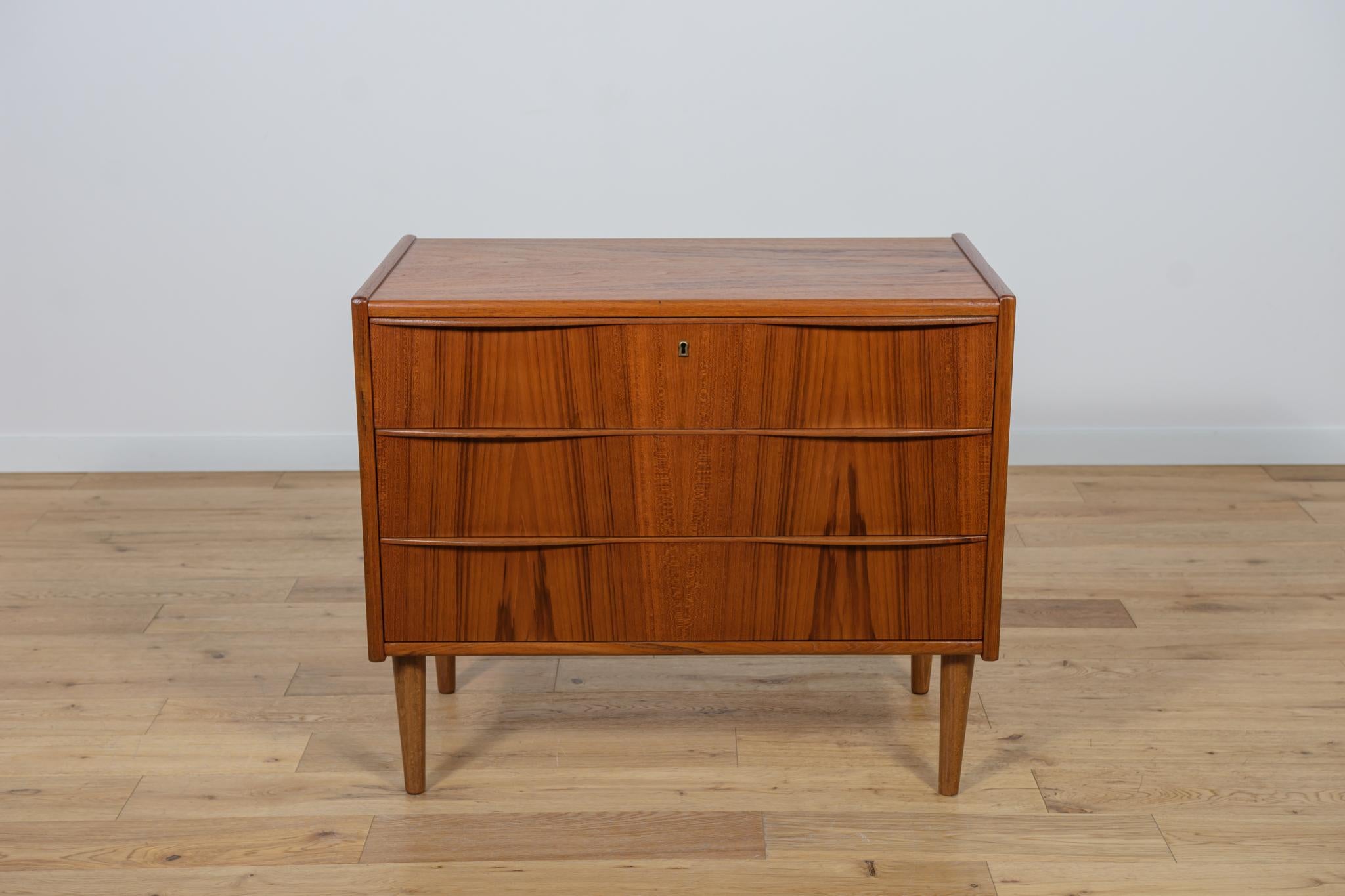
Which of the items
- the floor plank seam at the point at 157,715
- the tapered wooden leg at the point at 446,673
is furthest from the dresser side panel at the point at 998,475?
the floor plank seam at the point at 157,715

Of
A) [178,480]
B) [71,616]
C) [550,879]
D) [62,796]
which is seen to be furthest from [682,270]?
[178,480]

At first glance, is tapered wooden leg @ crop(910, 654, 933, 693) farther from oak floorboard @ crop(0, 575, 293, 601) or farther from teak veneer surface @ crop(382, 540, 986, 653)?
oak floorboard @ crop(0, 575, 293, 601)

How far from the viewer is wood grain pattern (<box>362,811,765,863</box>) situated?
192 cm

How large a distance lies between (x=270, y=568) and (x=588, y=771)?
1.00 m

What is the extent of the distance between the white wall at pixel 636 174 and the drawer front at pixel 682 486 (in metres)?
1.38

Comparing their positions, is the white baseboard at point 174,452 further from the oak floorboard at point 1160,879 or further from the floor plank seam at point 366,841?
the oak floorboard at point 1160,879

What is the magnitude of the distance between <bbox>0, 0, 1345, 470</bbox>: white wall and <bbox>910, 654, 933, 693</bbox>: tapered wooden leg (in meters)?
1.15

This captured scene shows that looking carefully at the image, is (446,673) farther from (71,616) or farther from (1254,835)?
(1254,835)

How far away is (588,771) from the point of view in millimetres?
2113

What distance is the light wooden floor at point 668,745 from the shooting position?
1898 mm

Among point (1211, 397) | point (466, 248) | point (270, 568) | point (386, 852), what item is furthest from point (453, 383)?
point (1211, 397)

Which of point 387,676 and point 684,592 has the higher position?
point 684,592

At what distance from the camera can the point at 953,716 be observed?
2.00m

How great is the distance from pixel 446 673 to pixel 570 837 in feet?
1.54
